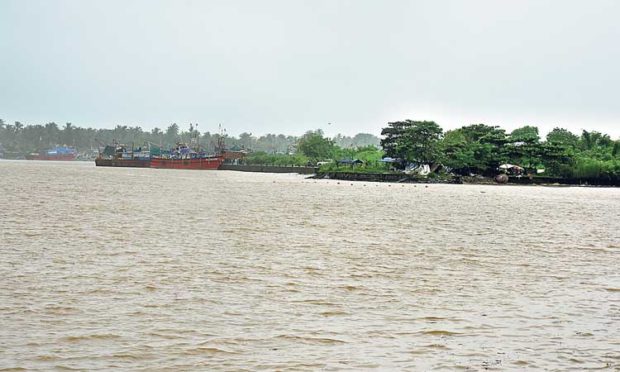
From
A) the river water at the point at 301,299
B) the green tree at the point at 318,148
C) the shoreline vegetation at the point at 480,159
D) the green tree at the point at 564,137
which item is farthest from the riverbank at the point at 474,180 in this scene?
the river water at the point at 301,299

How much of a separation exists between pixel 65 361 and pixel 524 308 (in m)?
9.93

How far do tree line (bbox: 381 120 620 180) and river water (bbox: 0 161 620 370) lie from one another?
84328 millimetres

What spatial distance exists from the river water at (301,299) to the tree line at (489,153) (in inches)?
3320

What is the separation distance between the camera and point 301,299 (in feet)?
53.1

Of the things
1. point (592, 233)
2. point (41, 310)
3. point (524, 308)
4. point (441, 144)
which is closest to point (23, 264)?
point (41, 310)

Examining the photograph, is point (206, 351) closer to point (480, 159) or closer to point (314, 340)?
point (314, 340)

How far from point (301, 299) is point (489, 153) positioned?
105 metres

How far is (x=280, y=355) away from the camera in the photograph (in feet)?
37.9

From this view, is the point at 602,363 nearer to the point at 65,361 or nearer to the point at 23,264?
the point at 65,361

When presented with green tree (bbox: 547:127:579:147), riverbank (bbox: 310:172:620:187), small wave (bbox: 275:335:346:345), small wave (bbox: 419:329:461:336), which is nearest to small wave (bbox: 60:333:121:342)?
small wave (bbox: 275:335:346:345)

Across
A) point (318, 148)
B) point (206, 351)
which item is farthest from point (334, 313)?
point (318, 148)

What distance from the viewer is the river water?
1155 centimetres

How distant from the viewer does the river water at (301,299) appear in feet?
37.9

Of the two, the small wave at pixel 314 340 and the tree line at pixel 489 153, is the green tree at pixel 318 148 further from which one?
the small wave at pixel 314 340
